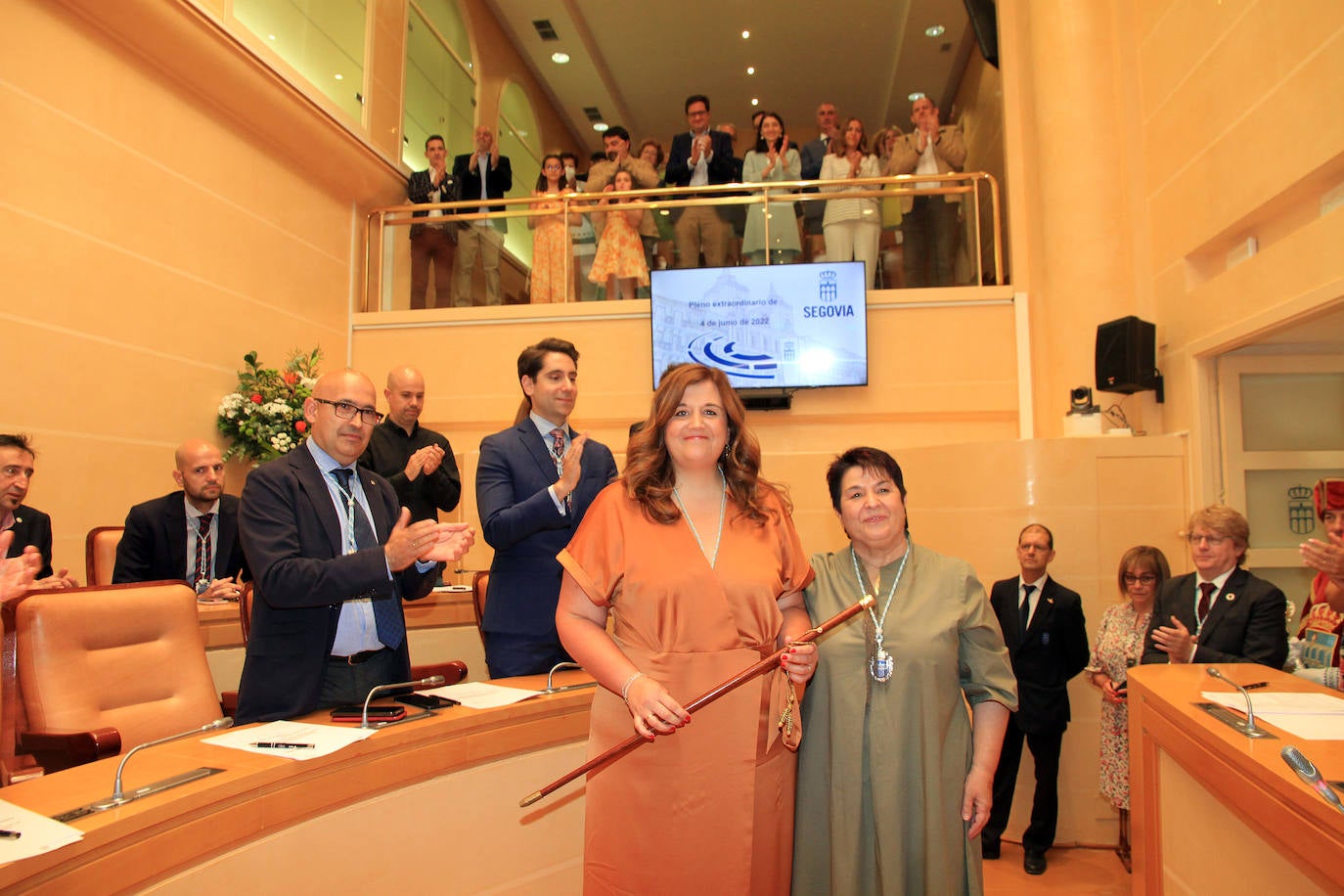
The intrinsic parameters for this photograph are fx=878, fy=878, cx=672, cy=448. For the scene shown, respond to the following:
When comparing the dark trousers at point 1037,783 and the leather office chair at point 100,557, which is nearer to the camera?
the dark trousers at point 1037,783

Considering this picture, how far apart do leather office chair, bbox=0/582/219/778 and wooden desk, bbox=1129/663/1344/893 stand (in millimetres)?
2455

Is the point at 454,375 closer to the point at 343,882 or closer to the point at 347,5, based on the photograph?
the point at 347,5

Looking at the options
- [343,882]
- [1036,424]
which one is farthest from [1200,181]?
[343,882]

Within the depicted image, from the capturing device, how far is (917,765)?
1.84m

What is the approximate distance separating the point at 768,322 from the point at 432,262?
301cm

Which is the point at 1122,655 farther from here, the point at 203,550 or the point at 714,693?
the point at 203,550

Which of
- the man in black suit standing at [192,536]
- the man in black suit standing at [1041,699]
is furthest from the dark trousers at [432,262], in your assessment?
the man in black suit standing at [1041,699]

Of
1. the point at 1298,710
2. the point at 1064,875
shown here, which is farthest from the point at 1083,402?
the point at 1298,710

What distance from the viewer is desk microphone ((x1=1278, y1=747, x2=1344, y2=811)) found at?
1419 millimetres

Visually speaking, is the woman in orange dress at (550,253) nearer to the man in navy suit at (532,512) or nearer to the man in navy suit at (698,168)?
the man in navy suit at (698,168)

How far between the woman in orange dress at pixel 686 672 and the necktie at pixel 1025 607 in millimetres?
2706

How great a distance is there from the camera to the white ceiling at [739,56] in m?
10.1

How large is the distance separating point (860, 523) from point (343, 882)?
1287mm

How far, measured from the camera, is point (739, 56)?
11.4 meters
